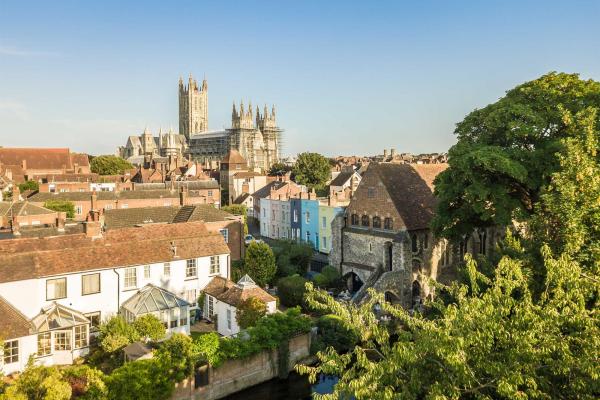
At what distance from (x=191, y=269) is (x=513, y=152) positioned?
21.7 metres

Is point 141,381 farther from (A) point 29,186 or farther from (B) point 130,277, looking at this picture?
(A) point 29,186

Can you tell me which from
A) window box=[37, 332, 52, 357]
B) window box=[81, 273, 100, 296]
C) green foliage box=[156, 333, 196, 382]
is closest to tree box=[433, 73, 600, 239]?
green foliage box=[156, 333, 196, 382]

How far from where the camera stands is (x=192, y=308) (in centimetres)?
3216

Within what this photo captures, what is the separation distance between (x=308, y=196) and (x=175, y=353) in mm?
36132

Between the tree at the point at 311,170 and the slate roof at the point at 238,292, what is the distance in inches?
2167

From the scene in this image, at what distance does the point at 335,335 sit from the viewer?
29281 millimetres

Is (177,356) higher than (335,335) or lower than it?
higher

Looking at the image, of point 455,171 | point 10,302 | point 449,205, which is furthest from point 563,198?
point 10,302

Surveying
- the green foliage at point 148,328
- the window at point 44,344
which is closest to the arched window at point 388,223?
the green foliage at point 148,328

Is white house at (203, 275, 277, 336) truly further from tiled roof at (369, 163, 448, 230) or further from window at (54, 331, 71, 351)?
tiled roof at (369, 163, 448, 230)

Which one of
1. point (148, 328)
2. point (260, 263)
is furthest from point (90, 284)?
point (260, 263)

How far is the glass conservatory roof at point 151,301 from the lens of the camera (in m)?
27.8

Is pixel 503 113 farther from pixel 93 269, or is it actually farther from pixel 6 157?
pixel 6 157

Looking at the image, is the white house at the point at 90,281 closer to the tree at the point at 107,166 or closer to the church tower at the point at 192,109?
the tree at the point at 107,166
